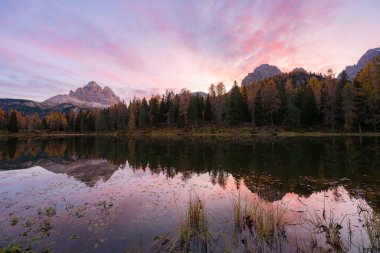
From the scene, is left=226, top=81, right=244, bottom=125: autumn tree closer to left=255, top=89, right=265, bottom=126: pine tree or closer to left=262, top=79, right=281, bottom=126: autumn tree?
left=255, top=89, right=265, bottom=126: pine tree

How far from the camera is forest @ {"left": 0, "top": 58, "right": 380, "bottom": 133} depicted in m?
79.1

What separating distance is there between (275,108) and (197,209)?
92.0 meters

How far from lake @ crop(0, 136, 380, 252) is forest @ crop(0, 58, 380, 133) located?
2139 inches

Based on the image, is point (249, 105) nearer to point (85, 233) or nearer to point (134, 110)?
point (134, 110)

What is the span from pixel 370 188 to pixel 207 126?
9454 centimetres

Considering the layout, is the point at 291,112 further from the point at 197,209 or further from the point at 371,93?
the point at 197,209

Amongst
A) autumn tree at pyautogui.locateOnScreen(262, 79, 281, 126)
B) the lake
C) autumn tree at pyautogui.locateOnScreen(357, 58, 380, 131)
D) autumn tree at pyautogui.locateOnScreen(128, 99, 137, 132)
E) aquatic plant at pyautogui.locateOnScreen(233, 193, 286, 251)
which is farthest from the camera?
autumn tree at pyautogui.locateOnScreen(128, 99, 137, 132)

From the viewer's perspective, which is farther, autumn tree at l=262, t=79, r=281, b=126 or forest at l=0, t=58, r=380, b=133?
autumn tree at l=262, t=79, r=281, b=126

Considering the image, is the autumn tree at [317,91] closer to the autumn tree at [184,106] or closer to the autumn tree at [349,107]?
the autumn tree at [349,107]

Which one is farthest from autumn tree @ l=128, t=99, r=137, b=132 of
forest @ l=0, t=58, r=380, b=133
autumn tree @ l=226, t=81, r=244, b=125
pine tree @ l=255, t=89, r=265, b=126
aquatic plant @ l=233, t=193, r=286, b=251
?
aquatic plant @ l=233, t=193, r=286, b=251

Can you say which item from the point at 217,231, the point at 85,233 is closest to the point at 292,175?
the point at 217,231

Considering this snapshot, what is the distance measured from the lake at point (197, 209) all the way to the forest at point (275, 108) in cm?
5433

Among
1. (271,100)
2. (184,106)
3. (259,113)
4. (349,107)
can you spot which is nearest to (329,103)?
(349,107)

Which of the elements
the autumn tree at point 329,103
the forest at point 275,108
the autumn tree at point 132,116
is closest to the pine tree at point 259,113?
the forest at point 275,108
